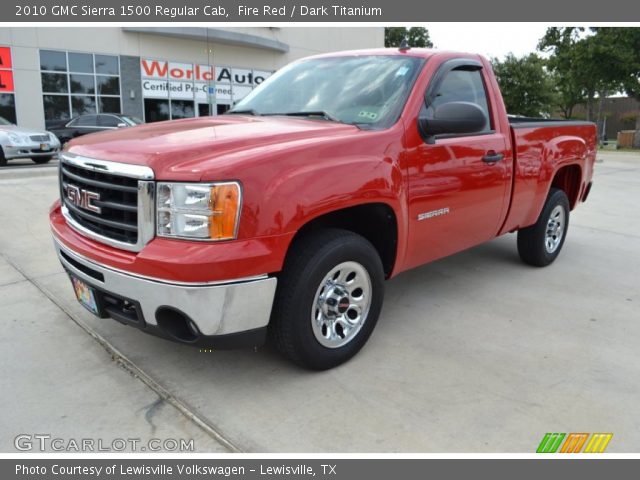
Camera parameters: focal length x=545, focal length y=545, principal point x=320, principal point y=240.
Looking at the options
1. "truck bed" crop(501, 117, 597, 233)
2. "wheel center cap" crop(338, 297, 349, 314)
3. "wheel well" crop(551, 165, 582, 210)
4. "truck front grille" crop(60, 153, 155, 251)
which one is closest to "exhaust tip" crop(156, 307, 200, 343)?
"truck front grille" crop(60, 153, 155, 251)

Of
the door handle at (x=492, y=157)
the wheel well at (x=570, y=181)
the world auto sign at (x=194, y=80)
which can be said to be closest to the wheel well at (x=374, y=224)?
the door handle at (x=492, y=157)

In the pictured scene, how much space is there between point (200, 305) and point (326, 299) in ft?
2.57

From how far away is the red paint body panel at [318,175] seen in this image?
2.56 m

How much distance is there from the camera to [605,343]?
144 inches

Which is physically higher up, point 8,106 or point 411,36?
point 411,36

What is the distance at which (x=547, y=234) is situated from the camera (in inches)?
212

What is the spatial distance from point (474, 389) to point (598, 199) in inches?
325

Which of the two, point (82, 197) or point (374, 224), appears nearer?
point (82, 197)

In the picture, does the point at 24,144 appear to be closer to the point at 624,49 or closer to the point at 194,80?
the point at 194,80

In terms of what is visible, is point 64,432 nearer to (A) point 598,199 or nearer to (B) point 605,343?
(B) point 605,343

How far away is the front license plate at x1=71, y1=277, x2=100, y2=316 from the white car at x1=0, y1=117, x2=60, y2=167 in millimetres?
11083

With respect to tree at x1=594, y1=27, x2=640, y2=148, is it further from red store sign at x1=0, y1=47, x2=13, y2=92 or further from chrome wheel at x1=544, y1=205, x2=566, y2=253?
red store sign at x1=0, y1=47, x2=13, y2=92

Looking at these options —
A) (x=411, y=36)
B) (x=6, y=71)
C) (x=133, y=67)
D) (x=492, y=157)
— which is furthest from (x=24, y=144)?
(x=411, y=36)

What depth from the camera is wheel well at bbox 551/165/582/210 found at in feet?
18.3
